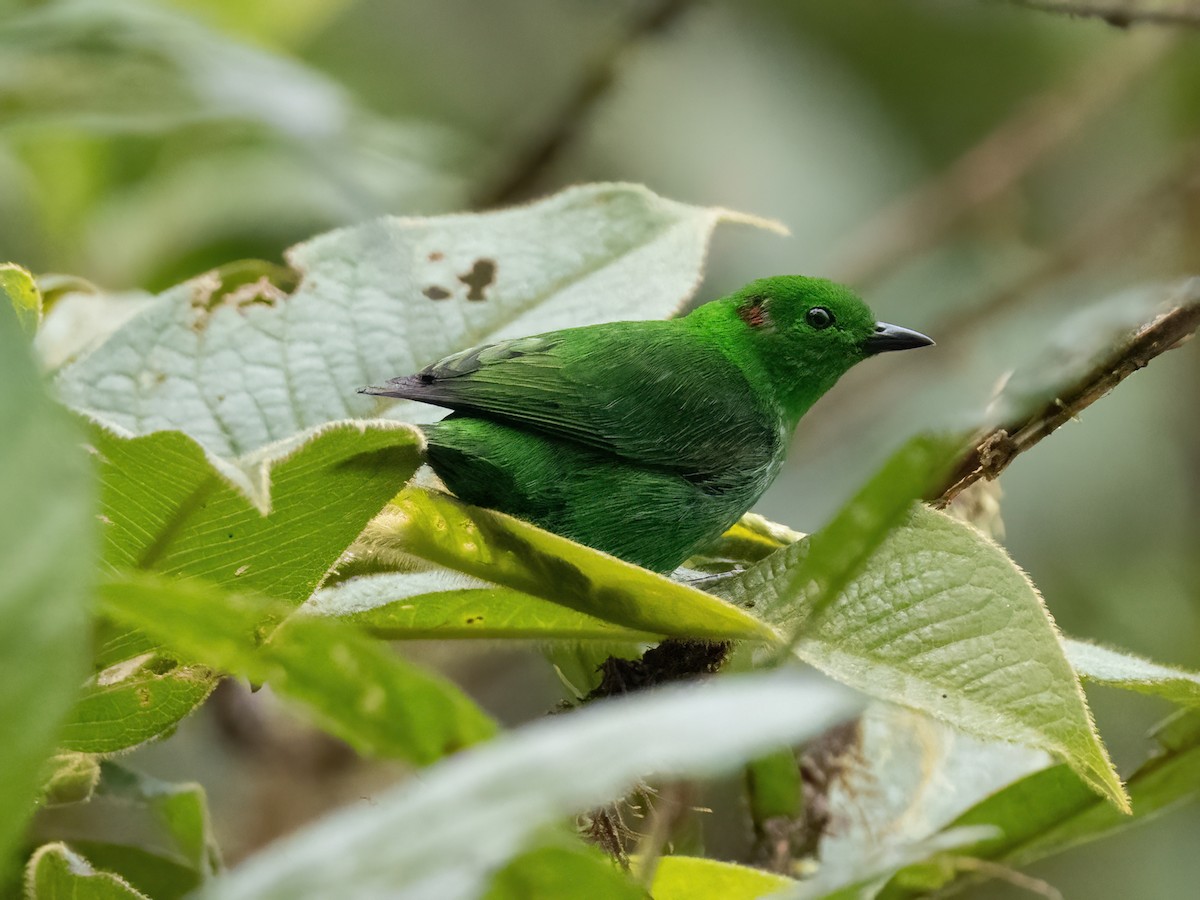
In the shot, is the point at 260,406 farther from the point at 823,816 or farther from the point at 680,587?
the point at 823,816

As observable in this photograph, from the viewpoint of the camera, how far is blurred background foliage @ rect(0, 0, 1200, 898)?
7.69 ft

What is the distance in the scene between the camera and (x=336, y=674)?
0.80 metres

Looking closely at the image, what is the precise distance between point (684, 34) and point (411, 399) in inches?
81.2

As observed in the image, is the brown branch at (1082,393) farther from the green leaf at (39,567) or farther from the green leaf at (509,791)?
the green leaf at (39,567)

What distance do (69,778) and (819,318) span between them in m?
1.60

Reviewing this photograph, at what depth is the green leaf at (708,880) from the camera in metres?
1.36

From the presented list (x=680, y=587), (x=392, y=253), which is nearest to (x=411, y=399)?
(x=392, y=253)

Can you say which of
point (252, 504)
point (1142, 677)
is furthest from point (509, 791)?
point (1142, 677)

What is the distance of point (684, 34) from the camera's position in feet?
11.3

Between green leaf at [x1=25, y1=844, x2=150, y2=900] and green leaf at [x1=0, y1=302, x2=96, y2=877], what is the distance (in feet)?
2.19

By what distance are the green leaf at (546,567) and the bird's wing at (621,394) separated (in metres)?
0.38

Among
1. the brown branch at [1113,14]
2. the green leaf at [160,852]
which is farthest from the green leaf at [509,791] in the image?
the brown branch at [1113,14]

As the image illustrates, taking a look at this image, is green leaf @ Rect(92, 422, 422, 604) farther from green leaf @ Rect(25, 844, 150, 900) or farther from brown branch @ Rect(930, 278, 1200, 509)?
brown branch @ Rect(930, 278, 1200, 509)

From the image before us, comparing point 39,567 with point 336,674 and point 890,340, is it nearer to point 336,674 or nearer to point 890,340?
point 336,674
